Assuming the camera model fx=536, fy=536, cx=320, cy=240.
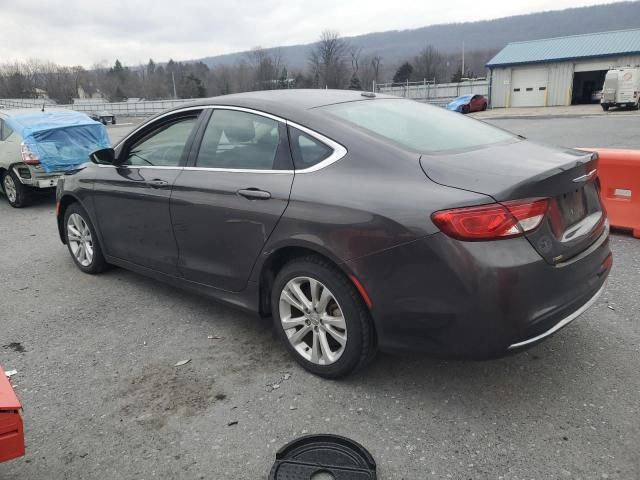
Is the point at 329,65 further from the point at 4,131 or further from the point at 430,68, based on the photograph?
the point at 4,131

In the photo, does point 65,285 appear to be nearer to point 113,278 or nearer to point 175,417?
point 113,278

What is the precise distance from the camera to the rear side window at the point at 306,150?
10.1 feet

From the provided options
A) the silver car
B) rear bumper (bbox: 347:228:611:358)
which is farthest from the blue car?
rear bumper (bbox: 347:228:611:358)

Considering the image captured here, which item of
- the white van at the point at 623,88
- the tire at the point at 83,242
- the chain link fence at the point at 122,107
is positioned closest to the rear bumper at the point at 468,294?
the tire at the point at 83,242

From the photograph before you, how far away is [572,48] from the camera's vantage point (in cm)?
4197

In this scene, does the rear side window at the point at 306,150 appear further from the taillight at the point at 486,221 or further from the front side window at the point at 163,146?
the front side window at the point at 163,146

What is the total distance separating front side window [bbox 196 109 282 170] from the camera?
3.34 m

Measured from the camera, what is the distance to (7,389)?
87.6 inches

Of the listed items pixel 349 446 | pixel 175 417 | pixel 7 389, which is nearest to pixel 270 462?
pixel 349 446

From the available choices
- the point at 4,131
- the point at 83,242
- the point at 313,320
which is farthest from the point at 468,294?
the point at 4,131

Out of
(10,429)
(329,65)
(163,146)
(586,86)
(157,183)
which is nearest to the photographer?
(10,429)

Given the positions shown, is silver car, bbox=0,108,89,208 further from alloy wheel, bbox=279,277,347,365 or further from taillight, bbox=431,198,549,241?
taillight, bbox=431,198,549,241

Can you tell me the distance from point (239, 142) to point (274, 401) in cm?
166

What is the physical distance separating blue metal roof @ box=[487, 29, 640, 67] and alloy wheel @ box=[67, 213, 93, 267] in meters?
42.7
